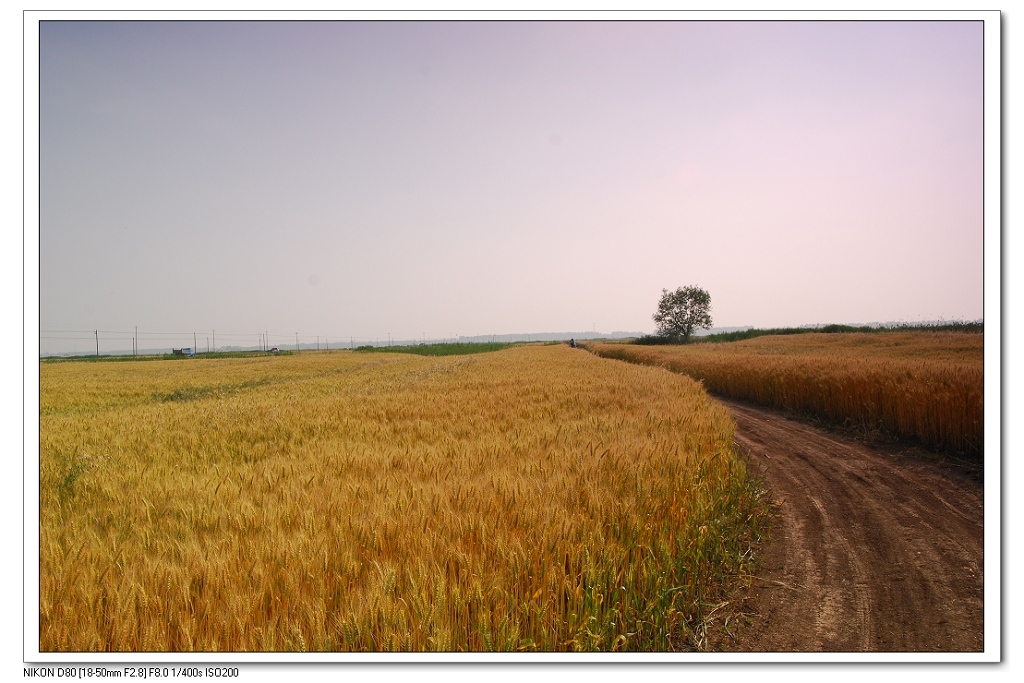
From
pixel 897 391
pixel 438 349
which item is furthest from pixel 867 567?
pixel 438 349

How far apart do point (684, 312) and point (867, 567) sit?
261ft

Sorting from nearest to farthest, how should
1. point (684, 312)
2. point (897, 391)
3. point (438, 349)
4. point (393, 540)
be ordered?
point (393, 540) → point (897, 391) → point (684, 312) → point (438, 349)

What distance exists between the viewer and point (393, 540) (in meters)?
2.46

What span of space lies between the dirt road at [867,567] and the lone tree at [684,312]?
242ft

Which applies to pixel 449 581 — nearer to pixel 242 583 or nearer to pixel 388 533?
pixel 388 533

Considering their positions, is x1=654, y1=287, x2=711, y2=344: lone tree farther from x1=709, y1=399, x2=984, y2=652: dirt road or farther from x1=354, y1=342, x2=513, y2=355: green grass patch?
x1=709, y1=399, x2=984, y2=652: dirt road

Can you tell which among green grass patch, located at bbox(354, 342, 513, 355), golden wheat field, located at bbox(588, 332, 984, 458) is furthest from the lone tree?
golden wheat field, located at bbox(588, 332, 984, 458)

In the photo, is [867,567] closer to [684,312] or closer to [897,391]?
[897,391]

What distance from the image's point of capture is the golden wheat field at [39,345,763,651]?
1985 mm

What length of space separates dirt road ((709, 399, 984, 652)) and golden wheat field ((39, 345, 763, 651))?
337 mm
